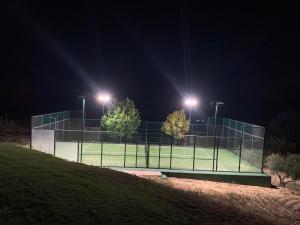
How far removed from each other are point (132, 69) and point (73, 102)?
976 inches

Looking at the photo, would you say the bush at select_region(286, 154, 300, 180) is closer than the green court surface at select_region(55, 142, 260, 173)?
Yes

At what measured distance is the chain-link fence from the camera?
26.1m

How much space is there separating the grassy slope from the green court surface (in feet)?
42.4

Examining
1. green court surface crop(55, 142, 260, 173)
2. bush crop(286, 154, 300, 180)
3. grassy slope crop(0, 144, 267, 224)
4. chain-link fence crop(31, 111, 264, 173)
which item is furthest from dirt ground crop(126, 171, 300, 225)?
chain-link fence crop(31, 111, 264, 173)

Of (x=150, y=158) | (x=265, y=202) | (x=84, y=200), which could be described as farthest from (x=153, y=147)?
(x=84, y=200)

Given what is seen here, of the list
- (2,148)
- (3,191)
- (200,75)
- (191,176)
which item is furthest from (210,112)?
(3,191)

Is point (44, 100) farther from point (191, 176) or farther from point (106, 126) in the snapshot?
point (191, 176)

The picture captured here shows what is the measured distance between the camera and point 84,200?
30.0ft

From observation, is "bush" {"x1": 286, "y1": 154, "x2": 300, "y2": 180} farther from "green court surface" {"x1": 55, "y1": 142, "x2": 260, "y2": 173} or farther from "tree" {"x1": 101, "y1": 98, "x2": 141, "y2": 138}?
"tree" {"x1": 101, "y1": 98, "x2": 141, "y2": 138}

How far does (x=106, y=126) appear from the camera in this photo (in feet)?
125

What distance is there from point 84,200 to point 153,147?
1123 inches

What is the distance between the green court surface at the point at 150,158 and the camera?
26422 mm

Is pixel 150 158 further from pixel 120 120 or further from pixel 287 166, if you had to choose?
pixel 287 166

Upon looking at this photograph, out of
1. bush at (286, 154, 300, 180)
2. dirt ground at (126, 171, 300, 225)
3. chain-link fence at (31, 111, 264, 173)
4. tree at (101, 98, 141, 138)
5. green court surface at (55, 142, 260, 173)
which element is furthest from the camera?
tree at (101, 98, 141, 138)
